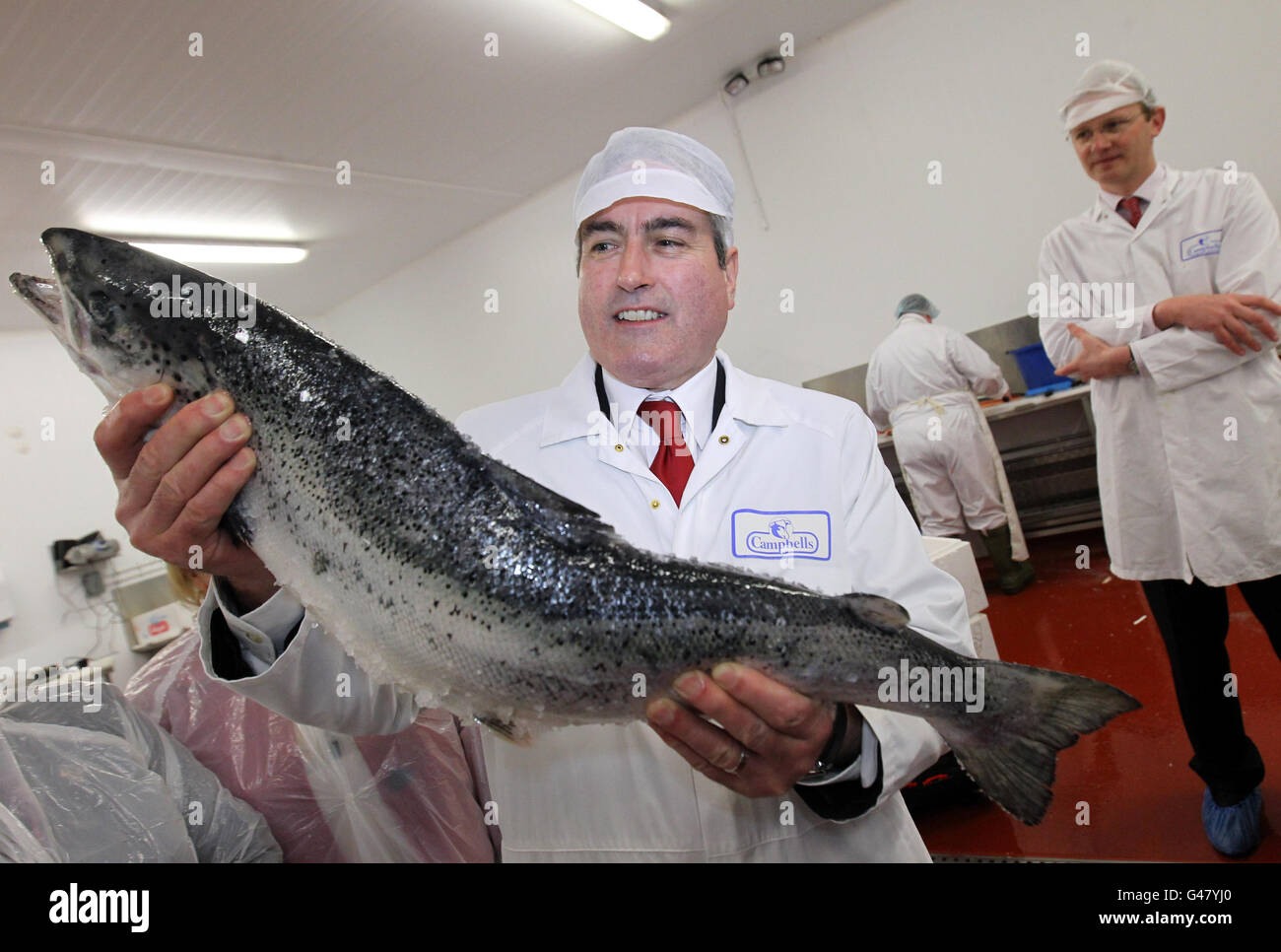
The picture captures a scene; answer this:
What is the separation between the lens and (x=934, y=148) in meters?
6.37

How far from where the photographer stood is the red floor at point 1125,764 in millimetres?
2523

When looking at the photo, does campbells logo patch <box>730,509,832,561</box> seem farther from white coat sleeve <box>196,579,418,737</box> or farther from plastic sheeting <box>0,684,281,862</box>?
plastic sheeting <box>0,684,281,862</box>

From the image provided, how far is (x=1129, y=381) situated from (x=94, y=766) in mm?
3300

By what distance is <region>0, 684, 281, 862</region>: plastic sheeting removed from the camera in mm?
1437

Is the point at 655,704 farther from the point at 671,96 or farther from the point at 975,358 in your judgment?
the point at 671,96

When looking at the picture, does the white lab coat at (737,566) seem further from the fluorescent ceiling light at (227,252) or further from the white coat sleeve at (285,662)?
the fluorescent ceiling light at (227,252)

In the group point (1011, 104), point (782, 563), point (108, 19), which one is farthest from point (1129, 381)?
point (108, 19)

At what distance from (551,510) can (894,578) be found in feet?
2.60

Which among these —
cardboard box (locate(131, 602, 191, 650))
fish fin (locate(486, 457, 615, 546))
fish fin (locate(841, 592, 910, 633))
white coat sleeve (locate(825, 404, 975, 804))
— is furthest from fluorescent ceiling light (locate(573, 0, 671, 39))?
cardboard box (locate(131, 602, 191, 650))

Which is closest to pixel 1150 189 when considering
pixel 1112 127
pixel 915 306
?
pixel 1112 127

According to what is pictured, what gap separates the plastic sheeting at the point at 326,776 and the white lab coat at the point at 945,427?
4.60m

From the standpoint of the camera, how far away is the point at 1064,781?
9.76 ft

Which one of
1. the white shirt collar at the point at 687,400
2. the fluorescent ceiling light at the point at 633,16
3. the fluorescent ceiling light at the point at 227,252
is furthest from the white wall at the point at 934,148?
the white shirt collar at the point at 687,400

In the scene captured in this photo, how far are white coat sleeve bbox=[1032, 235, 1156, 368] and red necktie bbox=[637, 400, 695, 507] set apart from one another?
1768 mm
